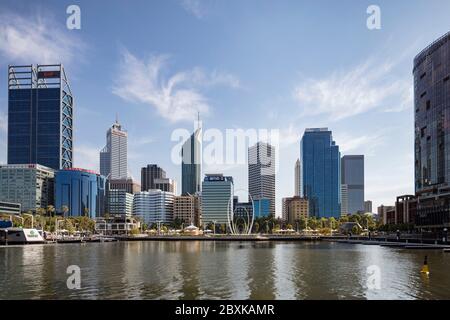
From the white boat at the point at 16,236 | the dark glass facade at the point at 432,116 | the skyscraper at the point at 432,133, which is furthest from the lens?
the white boat at the point at 16,236

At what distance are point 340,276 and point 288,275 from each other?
6.71 metres

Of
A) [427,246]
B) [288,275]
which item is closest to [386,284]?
[288,275]

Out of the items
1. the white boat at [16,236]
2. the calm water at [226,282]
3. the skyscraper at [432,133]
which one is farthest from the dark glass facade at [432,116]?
the white boat at [16,236]

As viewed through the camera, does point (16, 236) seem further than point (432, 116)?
No

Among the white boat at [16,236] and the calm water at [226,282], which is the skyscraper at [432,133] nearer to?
the calm water at [226,282]

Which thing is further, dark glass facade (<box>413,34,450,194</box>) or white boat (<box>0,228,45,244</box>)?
white boat (<box>0,228,45,244</box>)

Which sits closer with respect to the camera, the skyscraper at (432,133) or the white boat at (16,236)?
the skyscraper at (432,133)

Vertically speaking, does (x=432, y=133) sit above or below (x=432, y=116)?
below

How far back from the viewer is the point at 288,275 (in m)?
60.6

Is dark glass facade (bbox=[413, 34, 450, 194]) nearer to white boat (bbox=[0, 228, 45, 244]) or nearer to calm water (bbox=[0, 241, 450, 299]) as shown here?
calm water (bbox=[0, 241, 450, 299])

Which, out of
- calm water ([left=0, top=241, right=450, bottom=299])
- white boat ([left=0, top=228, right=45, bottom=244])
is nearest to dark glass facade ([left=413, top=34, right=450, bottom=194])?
calm water ([left=0, top=241, right=450, bottom=299])

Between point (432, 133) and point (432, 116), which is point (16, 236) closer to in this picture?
point (432, 133)

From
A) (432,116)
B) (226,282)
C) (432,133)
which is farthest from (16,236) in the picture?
(432,116)
